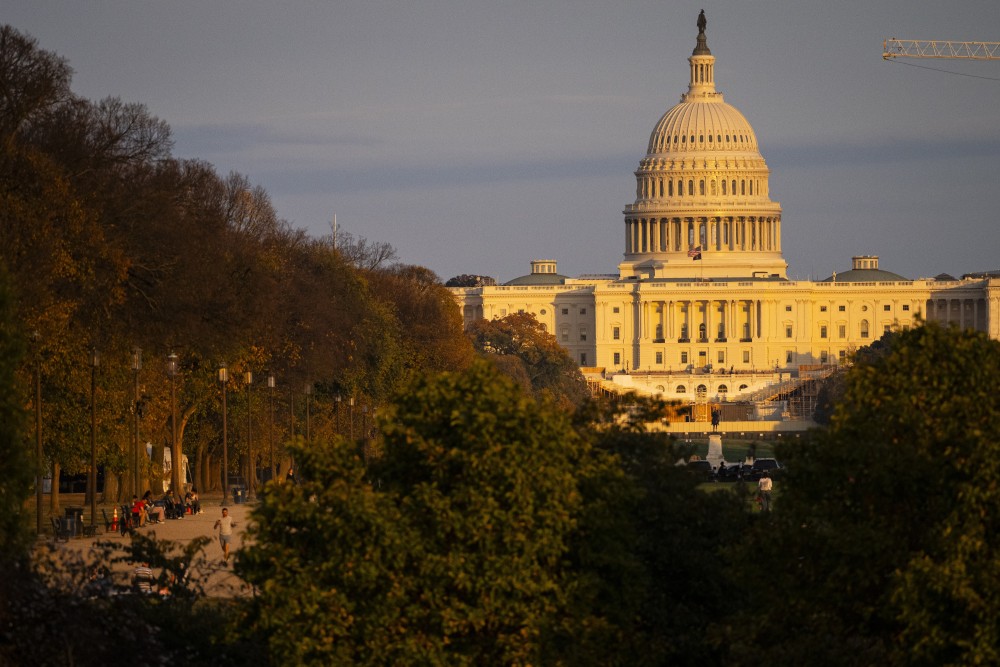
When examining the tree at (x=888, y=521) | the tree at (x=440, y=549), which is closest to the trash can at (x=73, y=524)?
the tree at (x=440, y=549)

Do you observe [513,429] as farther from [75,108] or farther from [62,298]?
[75,108]

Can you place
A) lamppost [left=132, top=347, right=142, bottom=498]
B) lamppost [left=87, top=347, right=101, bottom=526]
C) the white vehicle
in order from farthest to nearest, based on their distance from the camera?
the white vehicle
lamppost [left=132, top=347, right=142, bottom=498]
lamppost [left=87, top=347, right=101, bottom=526]

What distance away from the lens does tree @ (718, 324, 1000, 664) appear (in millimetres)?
24500

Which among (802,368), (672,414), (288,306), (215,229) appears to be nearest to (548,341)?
(802,368)

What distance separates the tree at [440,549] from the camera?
86.9 feet

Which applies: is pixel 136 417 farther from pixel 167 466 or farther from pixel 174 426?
pixel 167 466

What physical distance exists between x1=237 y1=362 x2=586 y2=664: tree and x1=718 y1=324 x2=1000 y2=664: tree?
2.37 m

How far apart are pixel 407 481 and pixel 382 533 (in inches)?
58.3

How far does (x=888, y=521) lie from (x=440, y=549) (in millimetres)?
5108

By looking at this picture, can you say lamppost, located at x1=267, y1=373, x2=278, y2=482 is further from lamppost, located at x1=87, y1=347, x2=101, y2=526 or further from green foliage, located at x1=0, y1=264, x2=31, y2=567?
green foliage, located at x1=0, y1=264, x2=31, y2=567

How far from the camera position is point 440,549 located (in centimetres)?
2683

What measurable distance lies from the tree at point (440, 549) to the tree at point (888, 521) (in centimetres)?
237

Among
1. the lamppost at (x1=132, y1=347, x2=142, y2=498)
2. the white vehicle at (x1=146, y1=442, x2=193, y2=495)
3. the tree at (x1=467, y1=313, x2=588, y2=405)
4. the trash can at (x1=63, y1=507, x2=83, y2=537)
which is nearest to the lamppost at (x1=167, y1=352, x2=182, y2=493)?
the white vehicle at (x1=146, y1=442, x2=193, y2=495)

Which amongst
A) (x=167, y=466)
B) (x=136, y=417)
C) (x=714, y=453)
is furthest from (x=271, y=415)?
(x=714, y=453)
